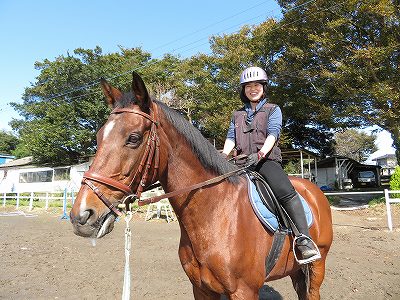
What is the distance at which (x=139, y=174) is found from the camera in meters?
2.22

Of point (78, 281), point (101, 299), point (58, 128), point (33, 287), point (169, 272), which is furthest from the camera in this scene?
point (58, 128)

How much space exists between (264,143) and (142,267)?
515 cm

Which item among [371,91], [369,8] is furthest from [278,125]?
[369,8]

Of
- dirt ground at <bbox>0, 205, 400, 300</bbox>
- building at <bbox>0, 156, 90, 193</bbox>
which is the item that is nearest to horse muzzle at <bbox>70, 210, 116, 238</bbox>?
dirt ground at <bbox>0, 205, 400, 300</bbox>

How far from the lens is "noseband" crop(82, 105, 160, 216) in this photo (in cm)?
206

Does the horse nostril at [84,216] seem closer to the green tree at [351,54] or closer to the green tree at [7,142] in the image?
the green tree at [351,54]

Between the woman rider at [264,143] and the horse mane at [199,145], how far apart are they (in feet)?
0.92

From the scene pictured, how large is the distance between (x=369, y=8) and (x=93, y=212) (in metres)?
16.8

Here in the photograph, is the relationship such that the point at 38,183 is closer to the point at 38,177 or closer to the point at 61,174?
the point at 38,177

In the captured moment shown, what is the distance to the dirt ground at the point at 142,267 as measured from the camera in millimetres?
5375

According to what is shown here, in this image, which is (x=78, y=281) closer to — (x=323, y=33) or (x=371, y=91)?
(x=371, y=91)

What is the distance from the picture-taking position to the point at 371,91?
14.9m

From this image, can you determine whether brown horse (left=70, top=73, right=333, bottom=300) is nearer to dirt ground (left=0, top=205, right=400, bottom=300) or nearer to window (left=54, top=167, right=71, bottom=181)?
dirt ground (left=0, top=205, right=400, bottom=300)

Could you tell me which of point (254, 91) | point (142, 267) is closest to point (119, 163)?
point (254, 91)
